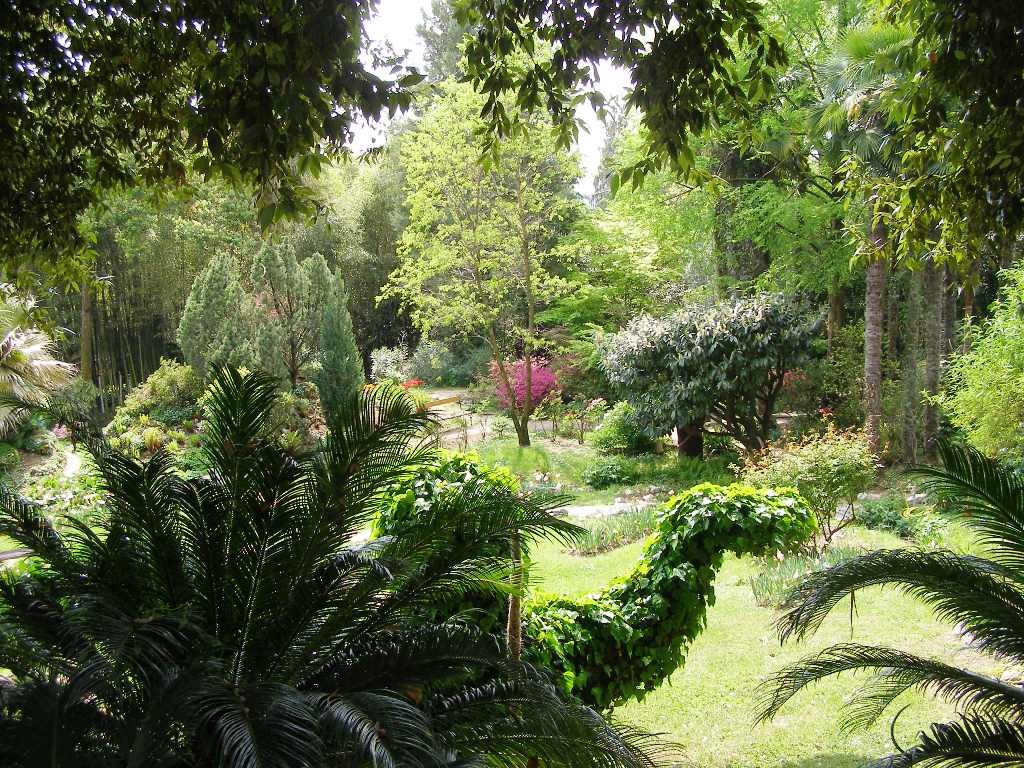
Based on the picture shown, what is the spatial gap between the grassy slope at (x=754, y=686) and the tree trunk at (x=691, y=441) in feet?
17.0

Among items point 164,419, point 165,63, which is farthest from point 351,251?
point 165,63

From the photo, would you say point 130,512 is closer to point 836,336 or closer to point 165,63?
point 165,63

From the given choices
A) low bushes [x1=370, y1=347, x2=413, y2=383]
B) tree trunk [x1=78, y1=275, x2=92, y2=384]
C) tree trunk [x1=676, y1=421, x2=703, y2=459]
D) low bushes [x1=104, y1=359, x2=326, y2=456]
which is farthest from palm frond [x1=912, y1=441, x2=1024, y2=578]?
low bushes [x1=370, y1=347, x2=413, y2=383]

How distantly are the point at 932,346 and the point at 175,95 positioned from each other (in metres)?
11.4

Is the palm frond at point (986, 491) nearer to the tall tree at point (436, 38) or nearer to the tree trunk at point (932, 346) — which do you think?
the tree trunk at point (932, 346)

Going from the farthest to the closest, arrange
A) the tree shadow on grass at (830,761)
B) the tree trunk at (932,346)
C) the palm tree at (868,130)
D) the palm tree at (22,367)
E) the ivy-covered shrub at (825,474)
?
the tree trunk at (932,346)
the palm tree at (22,367)
the palm tree at (868,130)
the ivy-covered shrub at (825,474)
the tree shadow on grass at (830,761)

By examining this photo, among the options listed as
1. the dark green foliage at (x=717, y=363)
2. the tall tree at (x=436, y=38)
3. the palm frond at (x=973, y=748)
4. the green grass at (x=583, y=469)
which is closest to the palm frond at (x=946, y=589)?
the palm frond at (x=973, y=748)

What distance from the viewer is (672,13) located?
11.9ft

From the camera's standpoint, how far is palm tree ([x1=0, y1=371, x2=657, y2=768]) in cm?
259

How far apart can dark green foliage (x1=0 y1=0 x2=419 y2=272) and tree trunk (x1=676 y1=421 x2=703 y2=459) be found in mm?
9790

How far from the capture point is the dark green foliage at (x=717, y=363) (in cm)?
1134

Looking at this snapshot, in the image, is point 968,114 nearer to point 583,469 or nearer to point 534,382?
point 583,469

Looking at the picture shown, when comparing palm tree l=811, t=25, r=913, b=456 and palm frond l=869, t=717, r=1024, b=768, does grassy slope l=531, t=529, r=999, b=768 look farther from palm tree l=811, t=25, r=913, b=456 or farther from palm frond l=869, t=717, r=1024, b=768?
palm tree l=811, t=25, r=913, b=456

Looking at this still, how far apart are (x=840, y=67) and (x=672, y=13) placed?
8787 mm
